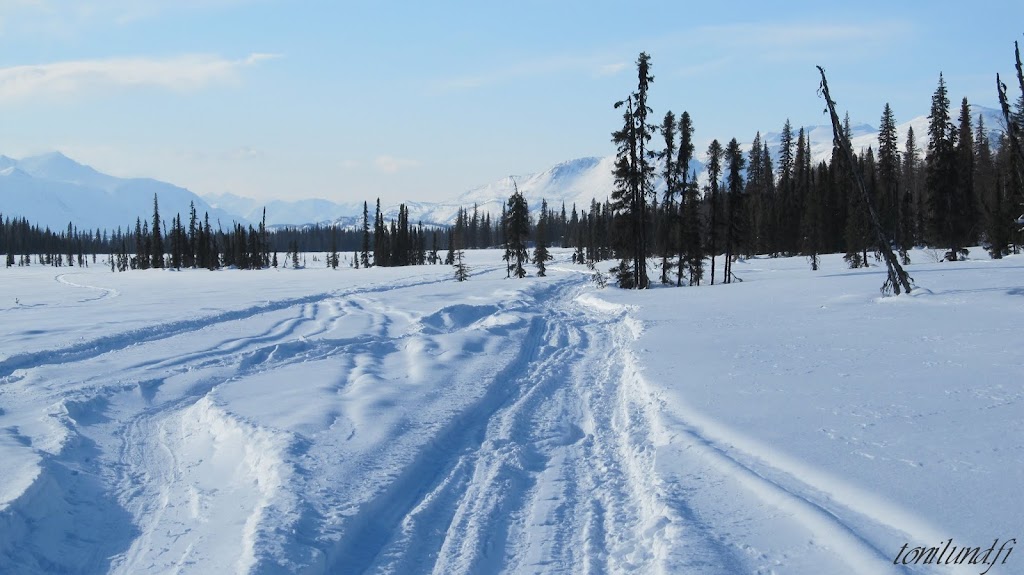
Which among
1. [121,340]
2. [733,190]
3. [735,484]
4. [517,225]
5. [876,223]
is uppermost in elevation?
[733,190]

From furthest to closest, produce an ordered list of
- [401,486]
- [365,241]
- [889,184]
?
[365,241]
[889,184]
[401,486]

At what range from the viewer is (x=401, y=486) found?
6.11 m

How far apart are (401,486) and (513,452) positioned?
148 centimetres

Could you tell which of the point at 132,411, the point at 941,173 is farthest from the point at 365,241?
the point at 132,411

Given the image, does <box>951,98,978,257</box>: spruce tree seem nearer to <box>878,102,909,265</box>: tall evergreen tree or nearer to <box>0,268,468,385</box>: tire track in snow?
<box>878,102,909,265</box>: tall evergreen tree

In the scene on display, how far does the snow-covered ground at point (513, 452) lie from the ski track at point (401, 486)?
3cm

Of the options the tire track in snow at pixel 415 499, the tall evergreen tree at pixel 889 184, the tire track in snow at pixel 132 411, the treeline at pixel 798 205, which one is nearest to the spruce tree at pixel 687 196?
the treeline at pixel 798 205

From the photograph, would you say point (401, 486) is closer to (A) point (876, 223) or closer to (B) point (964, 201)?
(A) point (876, 223)

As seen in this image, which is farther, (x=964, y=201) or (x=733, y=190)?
(x=964, y=201)

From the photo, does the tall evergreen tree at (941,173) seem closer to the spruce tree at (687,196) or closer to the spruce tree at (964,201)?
the spruce tree at (964,201)

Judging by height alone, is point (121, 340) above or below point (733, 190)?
below

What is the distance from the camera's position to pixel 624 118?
3381 cm

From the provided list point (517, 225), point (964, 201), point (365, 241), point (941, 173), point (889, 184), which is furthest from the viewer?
point (365, 241)

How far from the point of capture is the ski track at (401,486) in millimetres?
4660
